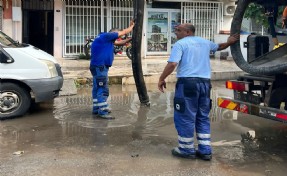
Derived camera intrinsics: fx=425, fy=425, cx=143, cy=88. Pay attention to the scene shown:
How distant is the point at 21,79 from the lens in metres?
A: 7.51

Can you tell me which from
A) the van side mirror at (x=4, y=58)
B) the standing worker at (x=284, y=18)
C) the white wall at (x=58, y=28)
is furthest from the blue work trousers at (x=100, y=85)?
the white wall at (x=58, y=28)

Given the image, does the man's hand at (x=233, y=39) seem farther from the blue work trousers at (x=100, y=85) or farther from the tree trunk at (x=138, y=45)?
the tree trunk at (x=138, y=45)

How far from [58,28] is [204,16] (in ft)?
21.7

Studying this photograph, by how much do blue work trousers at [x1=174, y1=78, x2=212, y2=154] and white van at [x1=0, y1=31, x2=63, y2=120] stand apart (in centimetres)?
319

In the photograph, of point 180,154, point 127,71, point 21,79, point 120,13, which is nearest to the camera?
point 180,154

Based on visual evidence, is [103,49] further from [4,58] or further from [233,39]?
[233,39]

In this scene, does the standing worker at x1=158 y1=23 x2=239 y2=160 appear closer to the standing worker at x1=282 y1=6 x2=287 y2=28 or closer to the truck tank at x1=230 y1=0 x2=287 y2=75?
the truck tank at x1=230 y1=0 x2=287 y2=75

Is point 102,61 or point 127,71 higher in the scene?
point 102,61

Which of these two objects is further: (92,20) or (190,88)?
(92,20)

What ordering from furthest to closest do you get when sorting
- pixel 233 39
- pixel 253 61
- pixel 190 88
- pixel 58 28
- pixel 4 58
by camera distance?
pixel 58 28 → pixel 4 58 → pixel 253 61 → pixel 233 39 → pixel 190 88

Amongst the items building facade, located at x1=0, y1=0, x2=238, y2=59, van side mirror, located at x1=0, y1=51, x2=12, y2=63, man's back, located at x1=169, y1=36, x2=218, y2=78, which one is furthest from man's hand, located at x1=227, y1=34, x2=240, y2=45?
building facade, located at x1=0, y1=0, x2=238, y2=59

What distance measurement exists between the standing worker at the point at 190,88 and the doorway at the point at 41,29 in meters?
13.2

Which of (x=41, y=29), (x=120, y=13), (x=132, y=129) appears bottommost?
(x=132, y=129)

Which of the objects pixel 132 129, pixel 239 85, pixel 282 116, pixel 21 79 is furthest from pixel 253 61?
pixel 21 79
